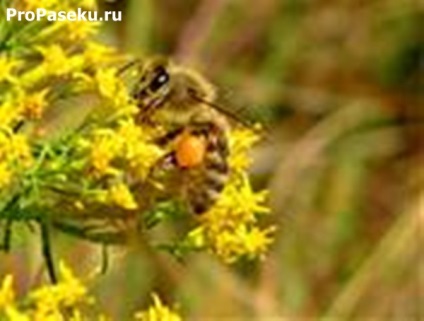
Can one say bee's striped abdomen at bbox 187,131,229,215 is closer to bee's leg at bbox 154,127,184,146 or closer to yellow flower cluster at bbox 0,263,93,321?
bee's leg at bbox 154,127,184,146

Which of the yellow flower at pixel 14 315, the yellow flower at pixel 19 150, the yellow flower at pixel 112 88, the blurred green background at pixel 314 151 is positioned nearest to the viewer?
the yellow flower at pixel 14 315

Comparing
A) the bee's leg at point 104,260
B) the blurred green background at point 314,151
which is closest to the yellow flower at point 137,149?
the bee's leg at point 104,260

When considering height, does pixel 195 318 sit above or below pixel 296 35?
below

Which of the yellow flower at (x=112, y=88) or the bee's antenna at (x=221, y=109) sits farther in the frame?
the bee's antenna at (x=221, y=109)

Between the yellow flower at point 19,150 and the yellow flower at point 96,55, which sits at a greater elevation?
the yellow flower at point 96,55

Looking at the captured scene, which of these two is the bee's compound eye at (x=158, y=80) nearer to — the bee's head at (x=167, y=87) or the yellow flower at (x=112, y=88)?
the bee's head at (x=167, y=87)

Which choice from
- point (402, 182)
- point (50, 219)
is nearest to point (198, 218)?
point (50, 219)

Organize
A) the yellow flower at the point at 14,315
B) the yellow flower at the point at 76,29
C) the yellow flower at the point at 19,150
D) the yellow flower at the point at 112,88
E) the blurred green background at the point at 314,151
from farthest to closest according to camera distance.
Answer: the blurred green background at the point at 314,151
the yellow flower at the point at 76,29
the yellow flower at the point at 112,88
the yellow flower at the point at 19,150
the yellow flower at the point at 14,315

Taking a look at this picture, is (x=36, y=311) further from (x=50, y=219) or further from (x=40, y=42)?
(x=40, y=42)
